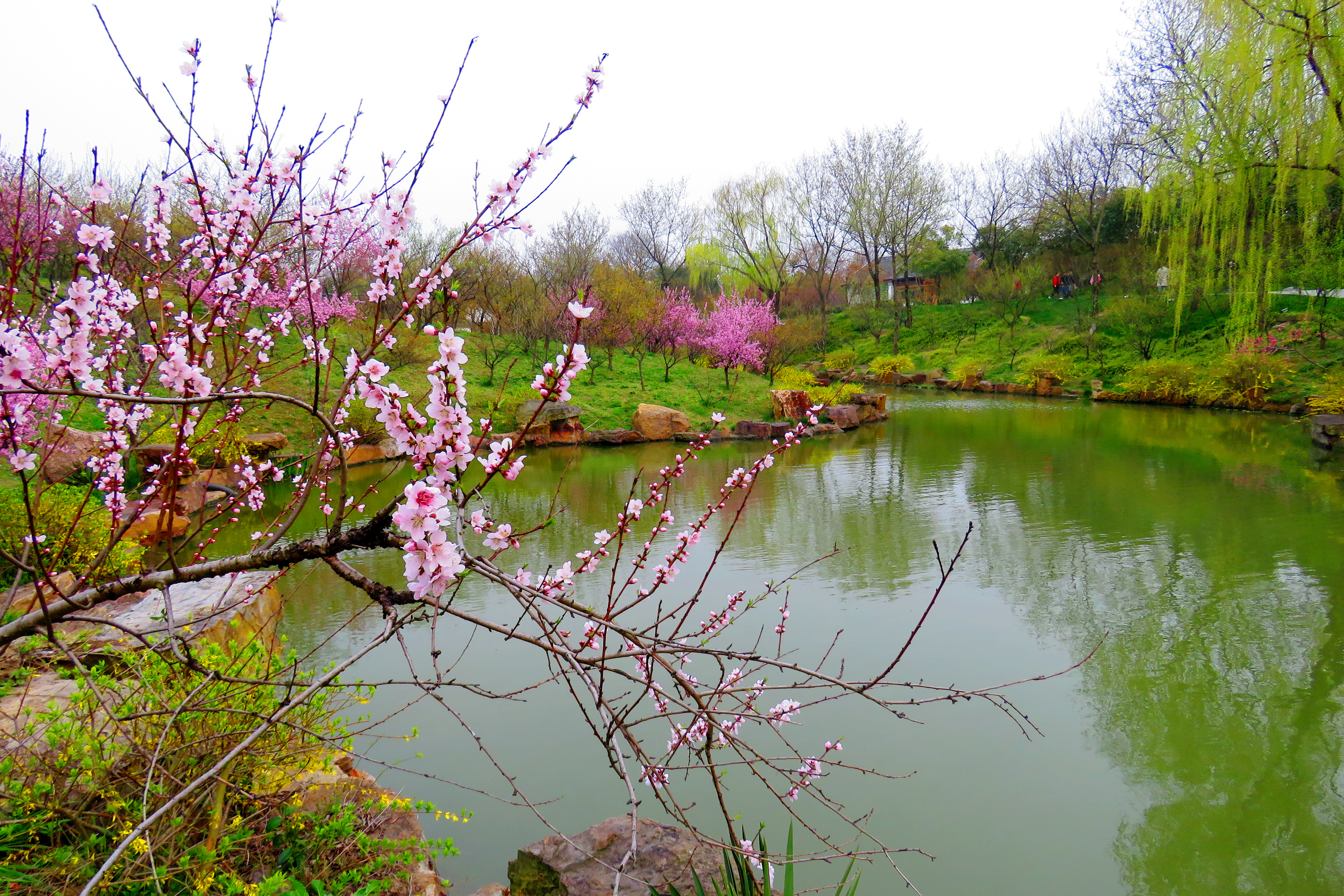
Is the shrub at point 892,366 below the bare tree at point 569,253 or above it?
below

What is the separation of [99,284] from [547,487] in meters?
6.23

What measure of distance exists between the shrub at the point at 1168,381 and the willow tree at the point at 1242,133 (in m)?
1.09

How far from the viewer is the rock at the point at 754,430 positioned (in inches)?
477

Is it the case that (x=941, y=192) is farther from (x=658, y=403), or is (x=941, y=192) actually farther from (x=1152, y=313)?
(x=658, y=403)

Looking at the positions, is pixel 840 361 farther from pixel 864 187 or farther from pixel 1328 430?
pixel 1328 430

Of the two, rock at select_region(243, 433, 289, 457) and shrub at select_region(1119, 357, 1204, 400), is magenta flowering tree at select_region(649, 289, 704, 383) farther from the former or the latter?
rock at select_region(243, 433, 289, 457)

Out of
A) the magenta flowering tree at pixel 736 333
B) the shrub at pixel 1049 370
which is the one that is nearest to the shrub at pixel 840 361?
the magenta flowering tree at pixel 736 333

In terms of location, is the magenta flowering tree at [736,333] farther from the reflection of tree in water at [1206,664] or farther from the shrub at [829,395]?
the reflection of tree in water at [1206,664]

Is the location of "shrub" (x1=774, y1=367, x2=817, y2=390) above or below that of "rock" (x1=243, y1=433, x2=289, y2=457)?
above

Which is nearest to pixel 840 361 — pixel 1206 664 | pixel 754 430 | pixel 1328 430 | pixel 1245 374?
pixel 1245 374

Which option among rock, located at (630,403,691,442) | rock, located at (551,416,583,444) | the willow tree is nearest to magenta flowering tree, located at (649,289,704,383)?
rock, located at (630,403,691,442)

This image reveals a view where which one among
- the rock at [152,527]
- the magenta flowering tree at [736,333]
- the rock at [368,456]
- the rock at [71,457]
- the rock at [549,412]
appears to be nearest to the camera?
the rock at [152,527]

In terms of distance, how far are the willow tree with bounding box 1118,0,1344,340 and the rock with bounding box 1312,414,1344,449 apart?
4.11 m

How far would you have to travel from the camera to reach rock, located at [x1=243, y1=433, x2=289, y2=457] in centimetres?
850
